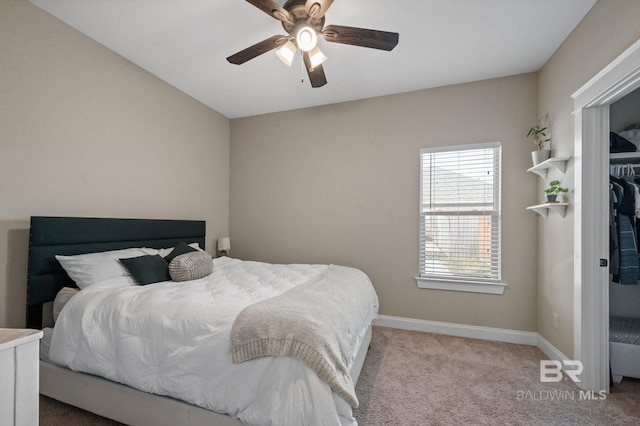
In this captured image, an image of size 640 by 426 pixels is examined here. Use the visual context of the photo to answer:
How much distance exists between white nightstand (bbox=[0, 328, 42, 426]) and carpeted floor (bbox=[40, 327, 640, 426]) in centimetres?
91

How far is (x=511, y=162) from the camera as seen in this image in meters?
2.91

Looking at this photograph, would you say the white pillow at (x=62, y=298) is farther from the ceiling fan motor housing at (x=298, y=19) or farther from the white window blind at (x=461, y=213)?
the white window blind at (x=461, y=213)

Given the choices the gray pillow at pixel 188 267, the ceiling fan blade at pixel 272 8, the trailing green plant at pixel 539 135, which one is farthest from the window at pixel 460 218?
the gray pillow at pixel 188 267

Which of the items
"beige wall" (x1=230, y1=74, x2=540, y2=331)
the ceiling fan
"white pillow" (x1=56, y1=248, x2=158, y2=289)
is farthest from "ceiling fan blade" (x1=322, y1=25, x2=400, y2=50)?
"white pillow" (x1=56, y1=248, x2=158, y2=289)

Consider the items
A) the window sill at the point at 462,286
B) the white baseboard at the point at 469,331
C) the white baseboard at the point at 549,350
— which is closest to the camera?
the white baseboard at the point at 549,350

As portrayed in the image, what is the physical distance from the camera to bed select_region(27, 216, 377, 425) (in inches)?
50.7

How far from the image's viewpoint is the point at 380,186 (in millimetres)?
3391

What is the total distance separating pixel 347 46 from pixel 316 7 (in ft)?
2.89

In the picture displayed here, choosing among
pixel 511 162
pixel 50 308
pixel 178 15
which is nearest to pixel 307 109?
pixel 178 15

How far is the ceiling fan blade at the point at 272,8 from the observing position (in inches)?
61.3

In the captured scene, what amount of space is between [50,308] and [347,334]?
2232mm

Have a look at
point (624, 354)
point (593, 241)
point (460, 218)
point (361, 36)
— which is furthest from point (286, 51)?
point (624, 354)

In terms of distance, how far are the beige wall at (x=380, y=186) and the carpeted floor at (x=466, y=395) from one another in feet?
2.11

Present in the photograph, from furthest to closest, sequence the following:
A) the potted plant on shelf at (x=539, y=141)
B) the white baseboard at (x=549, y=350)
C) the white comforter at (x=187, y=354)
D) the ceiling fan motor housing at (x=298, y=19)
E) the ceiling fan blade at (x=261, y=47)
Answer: the potted plant on shelf at (x=539, y=141), the white baseboard at (x=549, y=350), the ceiling fan blade at (x=261, y=47), the ceiling fan motor housing at (x=298, y=19), the white comforter at (x=187, y=354)
